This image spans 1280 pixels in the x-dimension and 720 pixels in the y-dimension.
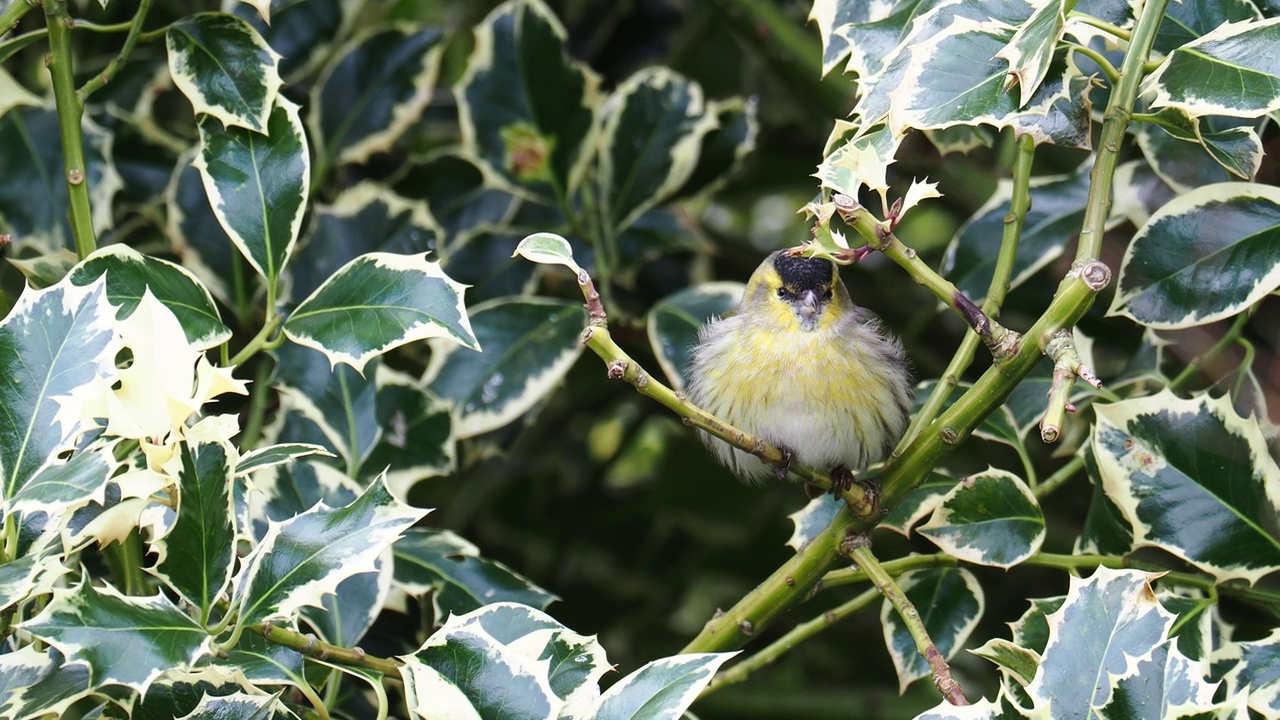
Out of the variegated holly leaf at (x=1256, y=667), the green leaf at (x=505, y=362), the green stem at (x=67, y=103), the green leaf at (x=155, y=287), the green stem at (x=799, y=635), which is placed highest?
the green stem at (x=67, y=103)

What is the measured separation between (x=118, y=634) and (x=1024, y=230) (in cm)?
170

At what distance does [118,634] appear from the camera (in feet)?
4.16

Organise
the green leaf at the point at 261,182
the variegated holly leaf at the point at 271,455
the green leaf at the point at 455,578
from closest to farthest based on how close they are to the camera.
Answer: the variegated holly leaf at the point at 271,455, the green leaf at the point at 261,182, the green leaf at the point at 455,578

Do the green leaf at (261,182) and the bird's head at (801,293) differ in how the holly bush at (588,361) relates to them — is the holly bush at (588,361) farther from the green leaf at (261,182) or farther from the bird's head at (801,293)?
the bird's head at (801,293)

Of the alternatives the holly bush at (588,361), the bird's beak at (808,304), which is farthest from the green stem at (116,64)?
the bird's beak at (808,304)

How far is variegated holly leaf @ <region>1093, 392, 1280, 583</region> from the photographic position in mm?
1699

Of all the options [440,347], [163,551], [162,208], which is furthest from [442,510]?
[163,551]

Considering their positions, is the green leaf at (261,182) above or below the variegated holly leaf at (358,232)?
above

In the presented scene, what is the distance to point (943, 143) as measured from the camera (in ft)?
7.37

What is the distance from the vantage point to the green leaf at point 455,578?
197 centimetres

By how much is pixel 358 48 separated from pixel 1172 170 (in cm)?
171

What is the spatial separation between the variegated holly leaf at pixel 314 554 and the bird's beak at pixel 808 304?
1.24m

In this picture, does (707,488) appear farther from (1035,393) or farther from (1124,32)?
(1124,32)

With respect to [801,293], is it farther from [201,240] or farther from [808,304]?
[201,240]
